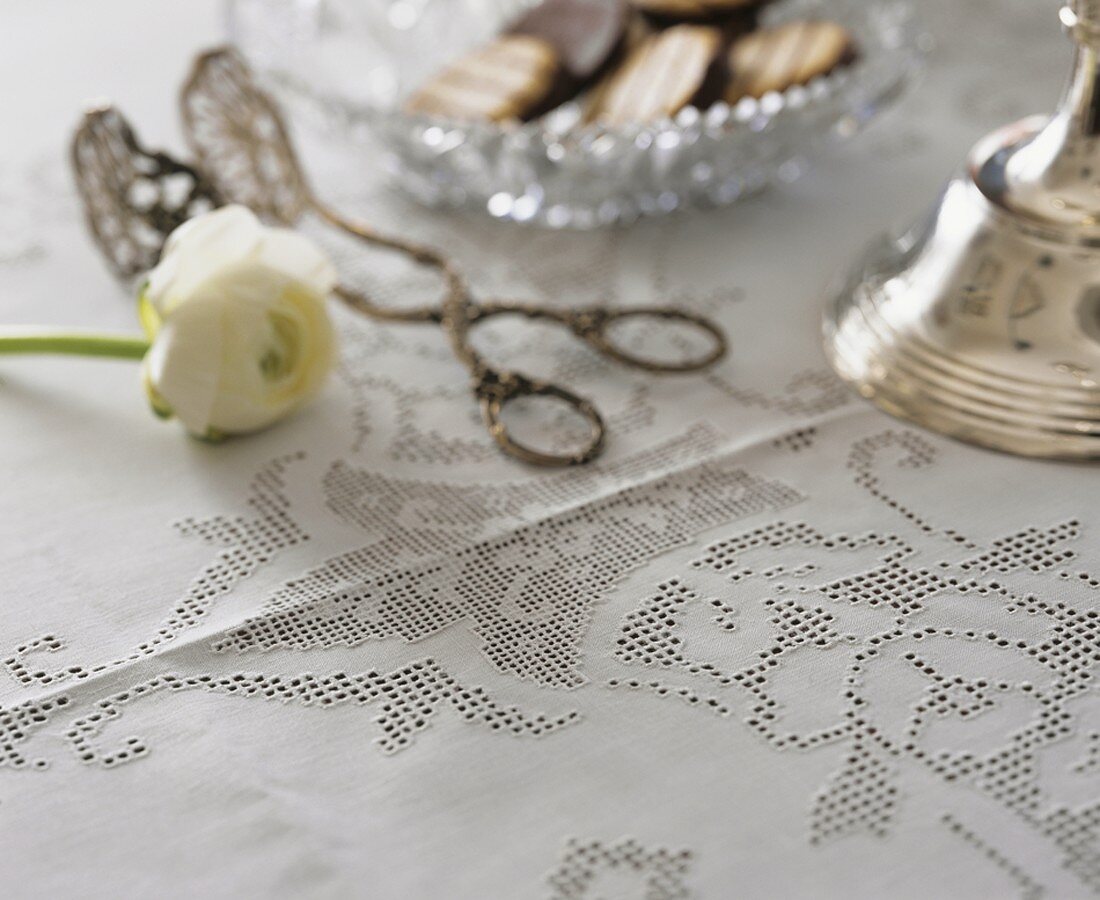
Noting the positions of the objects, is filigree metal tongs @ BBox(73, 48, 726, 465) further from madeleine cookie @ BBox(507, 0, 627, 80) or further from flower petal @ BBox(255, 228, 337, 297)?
madeleine cookie @ BBox(507, 0, 627, 80)

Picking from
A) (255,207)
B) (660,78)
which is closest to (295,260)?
(255,207)

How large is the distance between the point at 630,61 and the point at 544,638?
19.3 inches

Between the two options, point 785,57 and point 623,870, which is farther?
point 785,57

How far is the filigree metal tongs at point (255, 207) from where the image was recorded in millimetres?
679

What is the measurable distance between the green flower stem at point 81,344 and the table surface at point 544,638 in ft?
0.11

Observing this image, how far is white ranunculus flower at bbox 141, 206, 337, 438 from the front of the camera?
1.99 ft

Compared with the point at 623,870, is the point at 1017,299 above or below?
above

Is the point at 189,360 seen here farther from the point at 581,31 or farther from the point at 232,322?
the point at 581,31

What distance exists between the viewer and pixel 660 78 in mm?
854

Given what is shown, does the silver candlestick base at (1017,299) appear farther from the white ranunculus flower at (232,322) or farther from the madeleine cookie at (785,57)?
the white ranunculus flower at (232,322)

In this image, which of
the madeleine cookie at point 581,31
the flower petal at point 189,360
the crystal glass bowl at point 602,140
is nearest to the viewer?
the flower petal at point 189,360

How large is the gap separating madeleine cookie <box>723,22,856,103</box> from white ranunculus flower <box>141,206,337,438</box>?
346 mm

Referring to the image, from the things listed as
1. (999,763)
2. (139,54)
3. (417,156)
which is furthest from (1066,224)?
(139,54)

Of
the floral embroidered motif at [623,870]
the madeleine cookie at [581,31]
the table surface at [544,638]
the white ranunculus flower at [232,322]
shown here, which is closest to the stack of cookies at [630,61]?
the madeleine cookie at [581,31]
